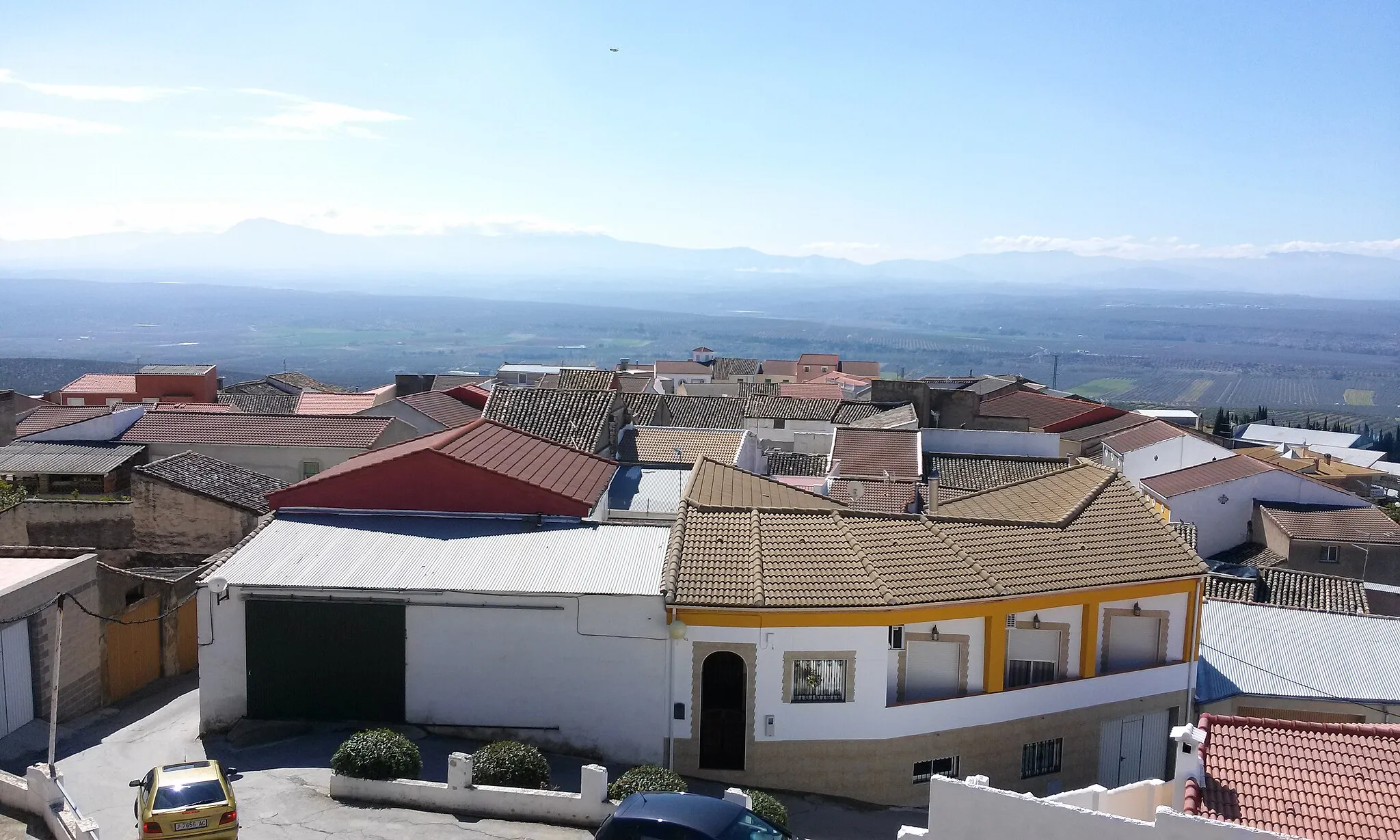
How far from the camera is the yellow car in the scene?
464 inches

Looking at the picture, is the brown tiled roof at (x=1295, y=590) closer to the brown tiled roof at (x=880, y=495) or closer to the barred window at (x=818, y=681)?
the brown tiled roof at (x=880, y=495)

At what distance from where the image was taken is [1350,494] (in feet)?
124

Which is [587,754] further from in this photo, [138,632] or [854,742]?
[138,632]

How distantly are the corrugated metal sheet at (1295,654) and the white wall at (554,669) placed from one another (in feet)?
32.9

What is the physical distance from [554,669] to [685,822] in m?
5.41

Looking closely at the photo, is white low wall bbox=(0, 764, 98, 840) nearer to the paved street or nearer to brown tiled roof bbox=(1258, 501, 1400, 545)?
the paved street

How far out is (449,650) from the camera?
16.3 meters

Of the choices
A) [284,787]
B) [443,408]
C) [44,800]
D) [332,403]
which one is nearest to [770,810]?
[284,787]

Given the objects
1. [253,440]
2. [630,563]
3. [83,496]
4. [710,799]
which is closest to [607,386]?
[253,440]

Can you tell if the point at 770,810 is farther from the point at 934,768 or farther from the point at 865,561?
the point at 865,561

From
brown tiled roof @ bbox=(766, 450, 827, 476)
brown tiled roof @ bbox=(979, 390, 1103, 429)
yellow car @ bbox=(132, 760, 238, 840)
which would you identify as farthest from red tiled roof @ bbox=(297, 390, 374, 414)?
yellow car @ bbox=(132, 760, 238, 840)

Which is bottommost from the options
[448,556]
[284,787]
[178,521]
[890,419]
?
[284,787]

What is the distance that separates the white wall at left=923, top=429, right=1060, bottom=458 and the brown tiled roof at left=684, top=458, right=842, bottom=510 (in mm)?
15765

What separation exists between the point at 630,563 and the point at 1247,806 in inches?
359
